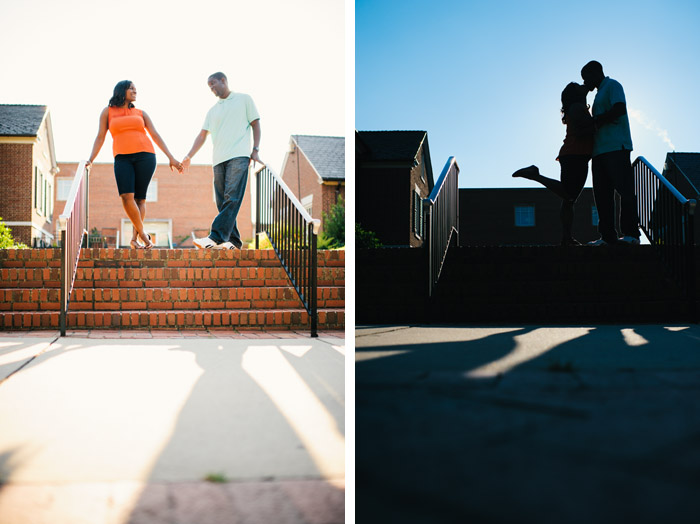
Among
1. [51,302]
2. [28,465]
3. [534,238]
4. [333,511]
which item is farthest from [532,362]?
[534,238]

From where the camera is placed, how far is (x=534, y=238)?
2898cm

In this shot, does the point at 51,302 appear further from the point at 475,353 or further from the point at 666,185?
the point at 666,185

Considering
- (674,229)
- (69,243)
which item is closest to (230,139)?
(69,243)

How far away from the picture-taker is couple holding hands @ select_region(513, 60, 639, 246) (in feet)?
16.2

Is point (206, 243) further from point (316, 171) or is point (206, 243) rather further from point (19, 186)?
point (19, 186)

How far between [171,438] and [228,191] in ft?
12.8

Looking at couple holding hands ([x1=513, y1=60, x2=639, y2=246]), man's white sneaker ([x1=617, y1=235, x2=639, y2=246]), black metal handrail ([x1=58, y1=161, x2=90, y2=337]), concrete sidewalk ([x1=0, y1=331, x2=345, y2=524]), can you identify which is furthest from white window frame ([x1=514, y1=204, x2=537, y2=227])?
concrete sidewalk ([x1=0, y1=331, x2=345, y2=524])

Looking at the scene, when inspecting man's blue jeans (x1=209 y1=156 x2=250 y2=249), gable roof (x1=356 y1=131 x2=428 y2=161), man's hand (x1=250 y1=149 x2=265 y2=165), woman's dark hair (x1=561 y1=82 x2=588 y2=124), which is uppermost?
gable roof (x1=356 y1=131 x2=428 y2=161)

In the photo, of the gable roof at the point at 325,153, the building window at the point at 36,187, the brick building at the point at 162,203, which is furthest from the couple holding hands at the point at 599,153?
the brick building at the point at 162,203

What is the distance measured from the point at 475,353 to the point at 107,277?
374 cm

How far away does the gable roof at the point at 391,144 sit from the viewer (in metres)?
17.9

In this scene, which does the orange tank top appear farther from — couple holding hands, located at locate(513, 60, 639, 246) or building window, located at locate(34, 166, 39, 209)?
building window, located at locate(34, 166, 39, 209)

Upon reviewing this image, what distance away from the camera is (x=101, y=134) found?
536cm

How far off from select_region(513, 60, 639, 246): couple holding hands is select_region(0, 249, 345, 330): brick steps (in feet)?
7.34
